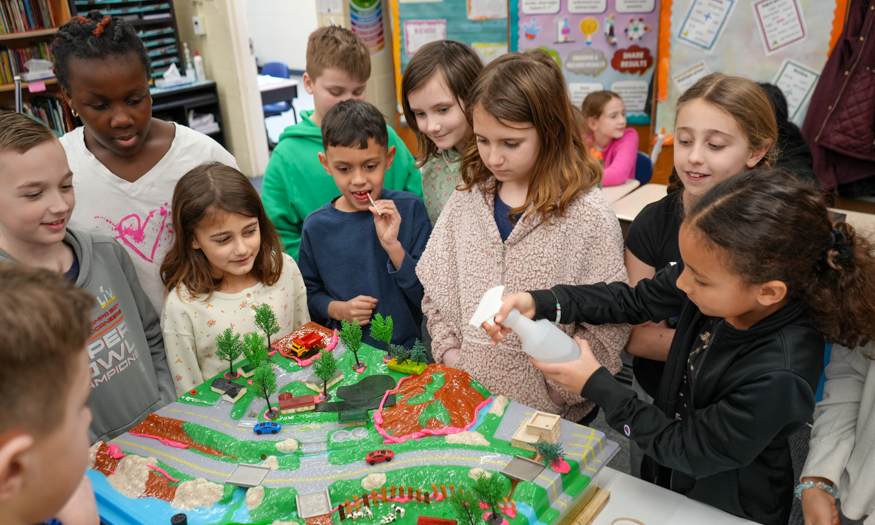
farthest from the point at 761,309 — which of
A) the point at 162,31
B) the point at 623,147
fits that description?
the point at 162,31

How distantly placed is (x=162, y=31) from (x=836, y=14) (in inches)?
227

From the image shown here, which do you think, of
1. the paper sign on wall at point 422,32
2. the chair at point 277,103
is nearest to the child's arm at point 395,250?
the paper sign on wall at point 422,32

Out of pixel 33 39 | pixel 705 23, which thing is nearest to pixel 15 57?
pixel 33 39

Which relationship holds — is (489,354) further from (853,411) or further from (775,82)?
(775,82)

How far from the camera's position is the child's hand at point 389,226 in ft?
6.83

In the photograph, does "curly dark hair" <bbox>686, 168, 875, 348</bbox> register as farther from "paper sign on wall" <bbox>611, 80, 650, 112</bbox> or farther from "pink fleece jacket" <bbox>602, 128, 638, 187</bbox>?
"paper sign on wall" <bbox>611, 80, 650, 112</bbox>

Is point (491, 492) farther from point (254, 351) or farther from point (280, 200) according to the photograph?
point (280, 200)

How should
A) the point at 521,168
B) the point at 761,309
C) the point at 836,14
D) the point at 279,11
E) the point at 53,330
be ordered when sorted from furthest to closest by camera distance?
the point at 279,11, the point at 836,14, the point at 521,168, the point at 761,309, the point at 53,330

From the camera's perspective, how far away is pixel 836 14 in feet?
12.4

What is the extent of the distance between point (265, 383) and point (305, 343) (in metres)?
0.26

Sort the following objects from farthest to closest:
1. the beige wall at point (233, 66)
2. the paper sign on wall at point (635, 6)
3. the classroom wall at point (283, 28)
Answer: the classroom wall at point (283, 28) < the beige wall at point (233, 66) < the paper sign on wall at point (635, 6)

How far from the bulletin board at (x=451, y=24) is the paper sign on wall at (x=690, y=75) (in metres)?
1.51

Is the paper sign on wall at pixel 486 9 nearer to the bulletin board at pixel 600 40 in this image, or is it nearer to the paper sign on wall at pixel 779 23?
the bulletin board at pixel 600 40

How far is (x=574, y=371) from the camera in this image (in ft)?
4.43
